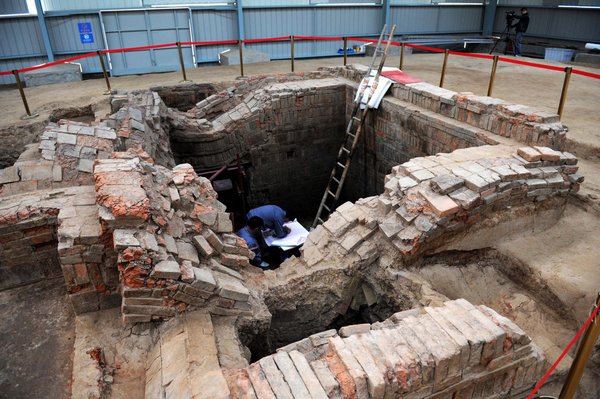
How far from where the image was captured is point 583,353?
2.56m

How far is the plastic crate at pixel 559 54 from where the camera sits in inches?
554

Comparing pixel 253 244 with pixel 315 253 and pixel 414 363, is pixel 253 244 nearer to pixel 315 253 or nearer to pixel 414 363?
pixel 315 253

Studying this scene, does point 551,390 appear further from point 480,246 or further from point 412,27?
point 412,27

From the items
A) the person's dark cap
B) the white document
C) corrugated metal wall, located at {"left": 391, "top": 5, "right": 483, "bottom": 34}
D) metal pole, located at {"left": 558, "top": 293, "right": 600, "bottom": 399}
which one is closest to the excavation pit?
metal pole, located at {"left": 558, "top": 293, "right": 600, "bottom": 399}

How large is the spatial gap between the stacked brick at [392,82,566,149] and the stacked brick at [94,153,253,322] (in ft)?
13.7

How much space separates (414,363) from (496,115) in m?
4.60

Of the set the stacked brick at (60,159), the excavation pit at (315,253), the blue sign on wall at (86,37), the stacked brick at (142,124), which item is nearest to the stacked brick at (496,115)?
the excavation pit at (315,253)

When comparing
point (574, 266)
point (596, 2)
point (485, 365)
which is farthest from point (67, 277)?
point (596, 2)

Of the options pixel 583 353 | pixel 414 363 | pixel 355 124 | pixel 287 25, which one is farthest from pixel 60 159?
pixel 287 25

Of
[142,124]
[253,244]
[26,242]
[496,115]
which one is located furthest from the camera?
[142,124]

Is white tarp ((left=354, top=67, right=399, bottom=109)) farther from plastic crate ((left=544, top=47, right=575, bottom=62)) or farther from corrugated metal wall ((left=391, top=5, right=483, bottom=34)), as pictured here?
plastic crate ((left=544, top=47, right=575, bottom=62))

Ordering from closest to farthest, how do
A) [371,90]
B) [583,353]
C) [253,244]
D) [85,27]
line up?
[583,353] < [253,244] < [371,90] < [85,27]

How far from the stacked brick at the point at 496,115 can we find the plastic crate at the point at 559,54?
945cm

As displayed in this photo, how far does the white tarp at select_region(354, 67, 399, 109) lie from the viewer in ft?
26.7
